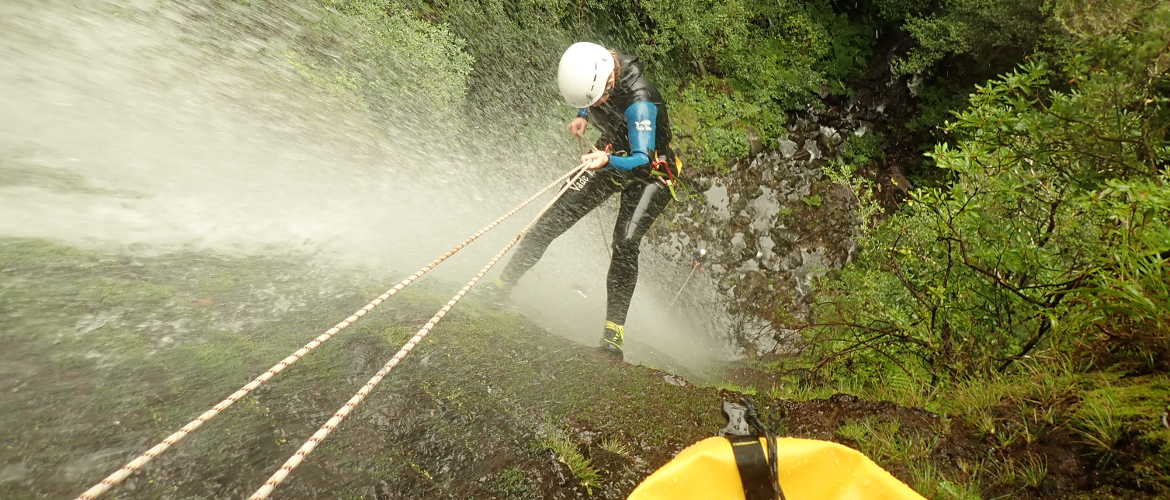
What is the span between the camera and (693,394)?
10.4 feet

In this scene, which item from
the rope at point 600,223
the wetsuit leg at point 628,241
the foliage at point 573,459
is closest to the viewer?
the foliage at point 573,459

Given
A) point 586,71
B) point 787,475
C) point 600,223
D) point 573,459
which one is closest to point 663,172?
point 586,71

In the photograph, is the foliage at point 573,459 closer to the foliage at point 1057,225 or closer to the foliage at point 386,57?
the foliage at point 1057,225

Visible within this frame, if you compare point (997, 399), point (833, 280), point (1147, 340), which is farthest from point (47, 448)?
point (833, 280)

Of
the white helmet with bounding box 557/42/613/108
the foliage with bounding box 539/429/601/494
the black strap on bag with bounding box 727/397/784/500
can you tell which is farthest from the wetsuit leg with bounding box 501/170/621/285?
the black strap on bag with bounding box 727/397/784/500

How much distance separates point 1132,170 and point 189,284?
5.87 metres

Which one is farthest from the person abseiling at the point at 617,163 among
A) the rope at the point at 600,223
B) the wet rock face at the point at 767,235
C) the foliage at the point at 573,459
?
the wet rock face at the point at 767,235

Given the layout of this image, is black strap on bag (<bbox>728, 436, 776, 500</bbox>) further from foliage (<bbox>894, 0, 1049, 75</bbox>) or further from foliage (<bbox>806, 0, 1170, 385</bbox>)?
foliage (<bbox>894, 0, 1049, 75</bbox>)

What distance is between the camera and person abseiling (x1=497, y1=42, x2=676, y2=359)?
4.49m

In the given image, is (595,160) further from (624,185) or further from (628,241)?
(628,241)

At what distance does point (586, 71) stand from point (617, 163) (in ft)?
3.23

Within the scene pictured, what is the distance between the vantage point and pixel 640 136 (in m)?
4.42

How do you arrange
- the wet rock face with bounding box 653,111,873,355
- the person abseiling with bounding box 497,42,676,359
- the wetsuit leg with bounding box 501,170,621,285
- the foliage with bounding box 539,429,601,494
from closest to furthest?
the foliage with bounding box 539,429,601,494 → the person abseiling with bounding box 497,42,676,359 → the wetsuit leg with bounding box 501,170,621,285 → the wet rock face with bounding box 653,111,873,355

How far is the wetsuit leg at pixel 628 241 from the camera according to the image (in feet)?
15.7
